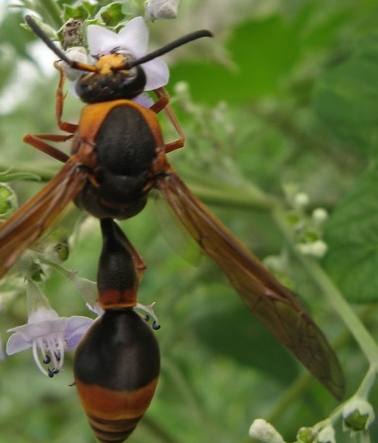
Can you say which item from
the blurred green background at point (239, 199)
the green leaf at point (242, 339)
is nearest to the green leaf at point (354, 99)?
the blurred green background at point (239, 199)

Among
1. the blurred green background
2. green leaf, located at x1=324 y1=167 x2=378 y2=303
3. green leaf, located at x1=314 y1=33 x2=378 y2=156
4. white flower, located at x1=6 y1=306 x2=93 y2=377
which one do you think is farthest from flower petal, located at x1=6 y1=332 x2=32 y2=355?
green leaf, located at x1=314 y1=33 x2=378 y2=156

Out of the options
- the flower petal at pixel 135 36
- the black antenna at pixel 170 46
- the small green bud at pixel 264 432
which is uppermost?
the flower petal at pixel 135 36

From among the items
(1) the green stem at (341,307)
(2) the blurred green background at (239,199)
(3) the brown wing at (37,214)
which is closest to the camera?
(3) the brown wing at (37,214)

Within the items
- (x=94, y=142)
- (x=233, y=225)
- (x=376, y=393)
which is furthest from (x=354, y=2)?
(x=94, y=142)

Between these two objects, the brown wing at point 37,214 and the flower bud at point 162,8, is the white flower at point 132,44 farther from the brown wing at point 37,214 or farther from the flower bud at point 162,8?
the brown wing at point 37,214

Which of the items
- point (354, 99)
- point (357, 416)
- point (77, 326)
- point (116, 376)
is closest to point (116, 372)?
point (116, 376)

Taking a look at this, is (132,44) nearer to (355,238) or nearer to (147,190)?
(147,190)
